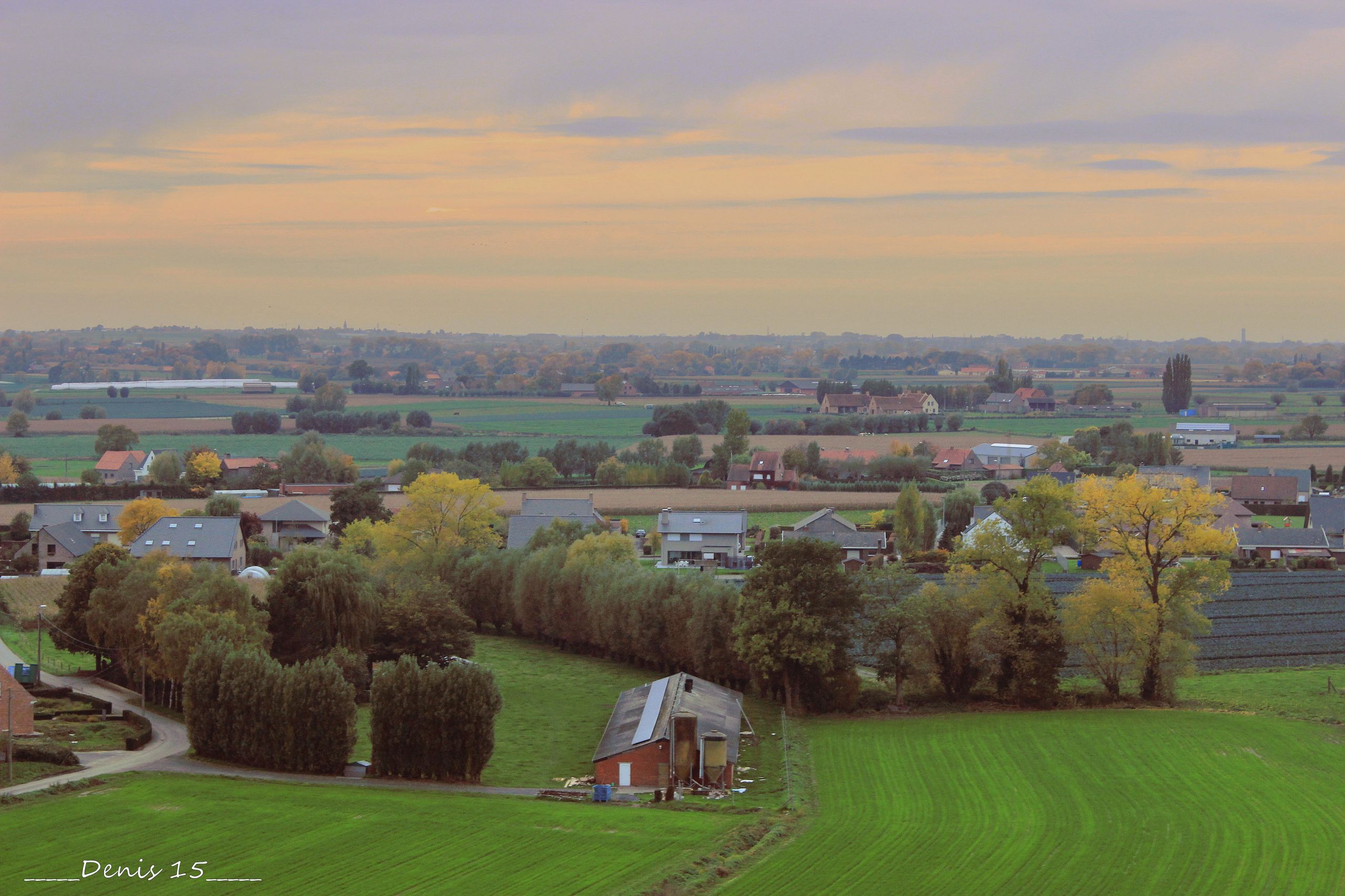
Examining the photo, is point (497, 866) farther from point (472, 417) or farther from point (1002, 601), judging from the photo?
point (472, 417)

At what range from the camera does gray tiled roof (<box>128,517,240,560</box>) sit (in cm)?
6262

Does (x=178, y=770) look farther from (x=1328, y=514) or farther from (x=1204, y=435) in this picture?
(x=1204, y=435)

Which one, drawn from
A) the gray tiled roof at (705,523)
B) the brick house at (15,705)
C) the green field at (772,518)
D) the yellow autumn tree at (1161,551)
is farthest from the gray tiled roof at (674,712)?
the green field at (772,518)

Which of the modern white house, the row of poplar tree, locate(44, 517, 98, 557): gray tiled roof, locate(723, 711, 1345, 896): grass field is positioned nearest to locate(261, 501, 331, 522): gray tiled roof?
locate(44, 517, 98, 557): gray tiled roof

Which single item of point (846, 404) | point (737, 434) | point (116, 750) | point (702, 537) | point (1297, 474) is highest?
point (846, 404)

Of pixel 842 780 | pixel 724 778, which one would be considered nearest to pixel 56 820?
pixel 724 778

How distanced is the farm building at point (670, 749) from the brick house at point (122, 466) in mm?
69501

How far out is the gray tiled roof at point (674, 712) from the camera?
33469 mm

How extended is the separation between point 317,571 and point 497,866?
20680mm

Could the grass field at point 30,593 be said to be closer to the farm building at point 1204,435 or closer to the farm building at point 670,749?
the farm building at point 670,749

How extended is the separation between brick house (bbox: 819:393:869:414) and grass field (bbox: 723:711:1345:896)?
424 ft

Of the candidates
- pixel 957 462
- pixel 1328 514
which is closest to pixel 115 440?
pixel 957 462

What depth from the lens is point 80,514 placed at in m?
Result: 71.3

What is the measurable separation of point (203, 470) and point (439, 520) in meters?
36.1
